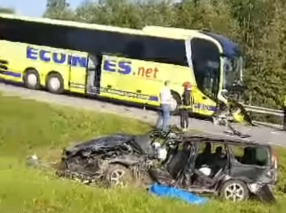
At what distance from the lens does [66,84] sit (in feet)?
103

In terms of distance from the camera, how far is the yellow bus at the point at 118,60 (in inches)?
1120

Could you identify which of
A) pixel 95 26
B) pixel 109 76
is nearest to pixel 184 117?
pixel 109 76

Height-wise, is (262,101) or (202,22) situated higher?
(202,22)

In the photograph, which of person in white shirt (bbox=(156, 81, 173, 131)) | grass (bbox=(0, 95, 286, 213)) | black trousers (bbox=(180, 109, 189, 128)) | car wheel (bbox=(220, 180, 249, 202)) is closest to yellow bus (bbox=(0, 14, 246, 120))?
black trousers (bbox=(180, 109, 189, 128))

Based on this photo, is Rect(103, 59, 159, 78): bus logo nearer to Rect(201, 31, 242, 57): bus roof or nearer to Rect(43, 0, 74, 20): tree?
Rect(201, 31, 242, 57): bus roof

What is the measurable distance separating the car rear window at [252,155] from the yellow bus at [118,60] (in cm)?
1141

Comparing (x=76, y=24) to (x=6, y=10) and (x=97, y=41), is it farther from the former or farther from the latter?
(x=6, y=10)

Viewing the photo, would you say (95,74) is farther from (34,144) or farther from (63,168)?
(63,168)

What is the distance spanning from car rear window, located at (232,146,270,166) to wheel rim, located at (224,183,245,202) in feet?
1.61

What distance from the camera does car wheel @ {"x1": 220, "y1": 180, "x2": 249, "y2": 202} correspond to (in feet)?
47.5

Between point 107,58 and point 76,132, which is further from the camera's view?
point 107,58

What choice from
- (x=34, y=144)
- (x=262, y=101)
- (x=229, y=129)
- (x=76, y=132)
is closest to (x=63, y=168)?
(x=34, y=144)

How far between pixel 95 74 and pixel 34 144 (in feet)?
30.2

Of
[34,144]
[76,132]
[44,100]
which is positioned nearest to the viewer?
[34,144]
